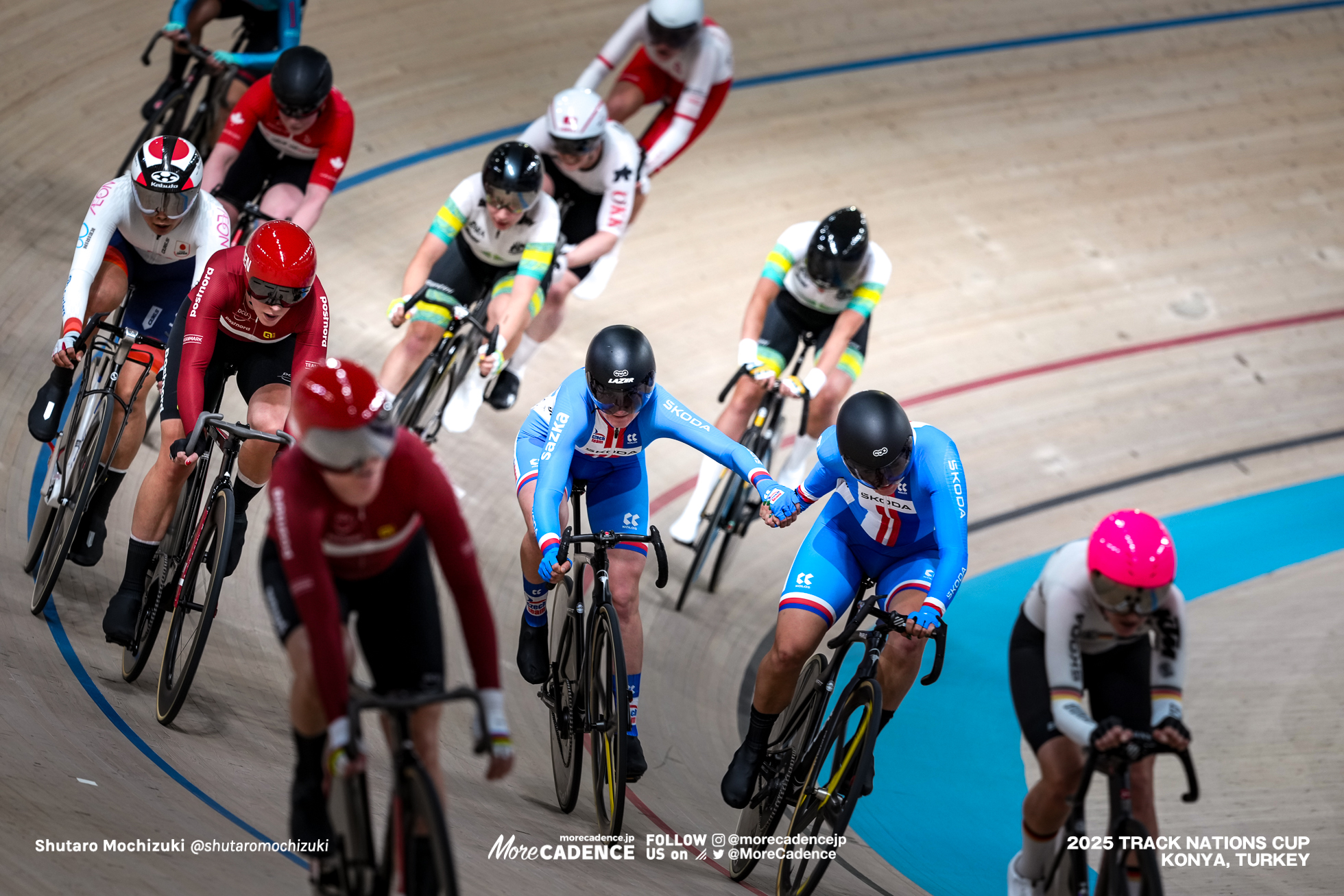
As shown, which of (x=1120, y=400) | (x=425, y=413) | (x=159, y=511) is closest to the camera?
(x=159, y=511)

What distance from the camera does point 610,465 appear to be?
412cm

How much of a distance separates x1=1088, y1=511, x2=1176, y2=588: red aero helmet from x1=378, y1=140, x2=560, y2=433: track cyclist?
2.75m

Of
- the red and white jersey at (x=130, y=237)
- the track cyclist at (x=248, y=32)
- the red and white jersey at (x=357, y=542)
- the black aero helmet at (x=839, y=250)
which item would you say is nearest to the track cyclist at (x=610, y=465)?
the red and white jersey at (x=357, y=542)

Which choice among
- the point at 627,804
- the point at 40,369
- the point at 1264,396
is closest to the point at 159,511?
the point at 627,804

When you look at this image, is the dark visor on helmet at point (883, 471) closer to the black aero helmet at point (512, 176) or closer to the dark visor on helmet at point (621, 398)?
the dark visor on helmet at point (621, 398)

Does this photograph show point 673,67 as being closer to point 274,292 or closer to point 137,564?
point 274,292

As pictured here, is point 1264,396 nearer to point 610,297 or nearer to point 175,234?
point 610,297

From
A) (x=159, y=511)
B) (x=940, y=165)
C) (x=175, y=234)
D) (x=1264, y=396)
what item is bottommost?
(x=1264, y=396)

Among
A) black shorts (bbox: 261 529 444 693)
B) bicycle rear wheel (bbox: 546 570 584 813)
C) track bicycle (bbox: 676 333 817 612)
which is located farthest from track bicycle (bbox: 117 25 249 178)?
black shorts (bbox: 261 529 444 693)

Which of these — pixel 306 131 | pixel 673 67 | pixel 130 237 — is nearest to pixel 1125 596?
pixel 130 237

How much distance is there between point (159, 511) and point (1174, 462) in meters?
5.33

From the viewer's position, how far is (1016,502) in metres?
6.85

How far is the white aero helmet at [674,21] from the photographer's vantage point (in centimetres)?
688

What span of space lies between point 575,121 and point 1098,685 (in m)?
3.61
